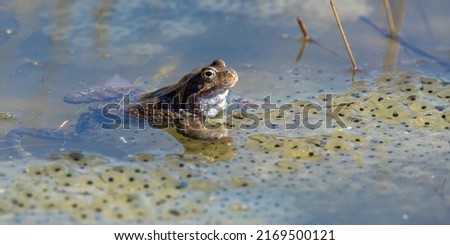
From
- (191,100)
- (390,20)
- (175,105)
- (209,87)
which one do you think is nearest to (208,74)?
(209,87)

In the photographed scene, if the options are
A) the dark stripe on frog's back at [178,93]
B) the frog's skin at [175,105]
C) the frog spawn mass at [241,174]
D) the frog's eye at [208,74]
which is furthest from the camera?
the dark stripe on frog's back at [178,93]

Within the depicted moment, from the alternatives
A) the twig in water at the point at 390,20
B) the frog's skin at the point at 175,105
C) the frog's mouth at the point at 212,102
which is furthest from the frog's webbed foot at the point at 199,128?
the twig in water at the point at 390,20

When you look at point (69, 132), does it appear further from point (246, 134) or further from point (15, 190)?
A: point (246, 134)

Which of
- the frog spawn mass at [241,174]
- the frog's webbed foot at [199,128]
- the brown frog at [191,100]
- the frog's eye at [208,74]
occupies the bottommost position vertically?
the frog spawn mass at [241,174]

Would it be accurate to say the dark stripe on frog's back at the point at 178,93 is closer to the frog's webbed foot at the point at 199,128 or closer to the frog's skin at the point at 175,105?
the frog's skin at the point at 175,105

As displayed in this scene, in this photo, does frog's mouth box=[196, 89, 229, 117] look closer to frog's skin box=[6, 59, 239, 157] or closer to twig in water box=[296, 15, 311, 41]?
frog's skin box=[6, 59, 239, 157]

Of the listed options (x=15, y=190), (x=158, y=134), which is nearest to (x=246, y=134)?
(x=158, y=134)

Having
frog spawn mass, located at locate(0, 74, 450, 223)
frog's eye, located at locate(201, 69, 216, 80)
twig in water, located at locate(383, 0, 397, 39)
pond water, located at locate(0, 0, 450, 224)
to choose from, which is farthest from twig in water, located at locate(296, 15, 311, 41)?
frog's eye, located at locate(201, 69, 216, 80)
